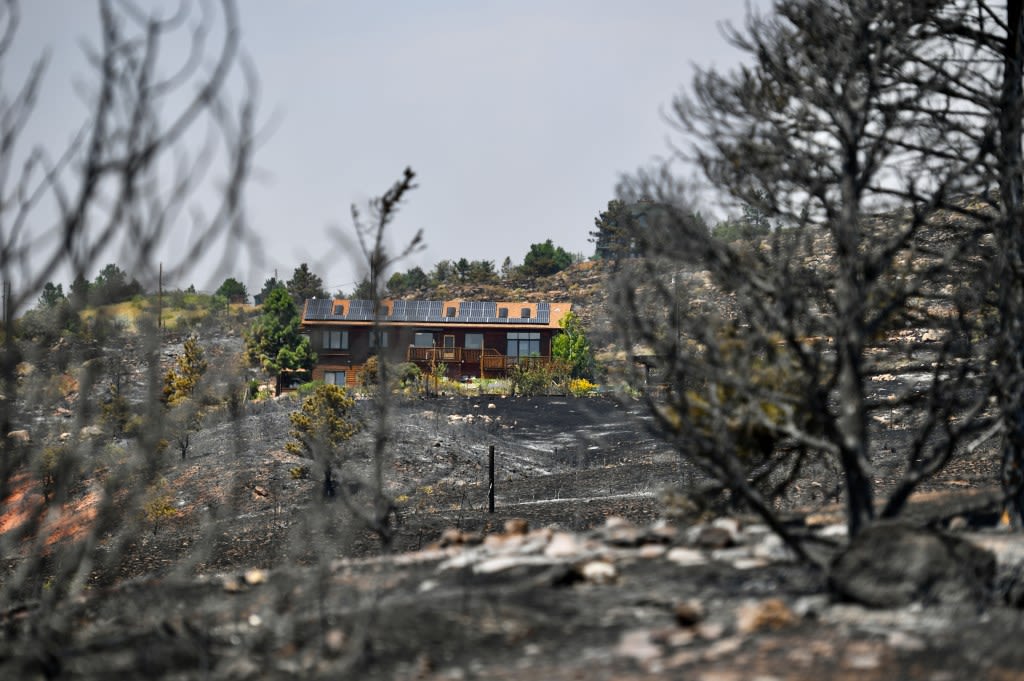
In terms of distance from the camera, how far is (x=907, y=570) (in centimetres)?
564

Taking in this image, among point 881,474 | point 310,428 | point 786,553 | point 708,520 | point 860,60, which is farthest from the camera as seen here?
point 310,428

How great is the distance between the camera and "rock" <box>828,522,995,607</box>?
559cm

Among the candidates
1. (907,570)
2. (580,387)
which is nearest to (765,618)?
(907,570)

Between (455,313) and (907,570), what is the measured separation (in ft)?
146

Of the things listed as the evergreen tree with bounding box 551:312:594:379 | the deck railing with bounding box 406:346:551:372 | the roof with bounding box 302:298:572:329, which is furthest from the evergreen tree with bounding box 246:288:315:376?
the evergreen tree with bounding box 551:312:594:379

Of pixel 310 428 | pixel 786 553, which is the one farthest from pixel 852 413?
pixel 310 428

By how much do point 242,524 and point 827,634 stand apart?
55.3 ft

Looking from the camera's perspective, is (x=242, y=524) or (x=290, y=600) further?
(x=242, y=524)

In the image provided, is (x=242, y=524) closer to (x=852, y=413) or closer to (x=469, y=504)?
(x=469, y=504)

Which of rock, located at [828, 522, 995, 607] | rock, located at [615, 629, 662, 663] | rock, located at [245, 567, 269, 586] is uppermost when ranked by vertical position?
rock, located at [828, 522, 995, 607]

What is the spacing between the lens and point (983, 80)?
10086 mm

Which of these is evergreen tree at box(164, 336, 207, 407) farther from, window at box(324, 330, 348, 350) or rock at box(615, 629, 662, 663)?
window at box(324, 330, 348, 350)

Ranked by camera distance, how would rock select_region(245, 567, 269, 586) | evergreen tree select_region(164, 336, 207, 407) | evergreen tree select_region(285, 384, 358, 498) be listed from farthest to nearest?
1. evergreen tree select_region(285, 384, 358, 498)
2. evergreen tree select_region(164, 336, 207, 407)
3. rock select_region(245, 567, 269, 586)

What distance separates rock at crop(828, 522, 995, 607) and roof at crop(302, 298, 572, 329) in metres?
42.1
